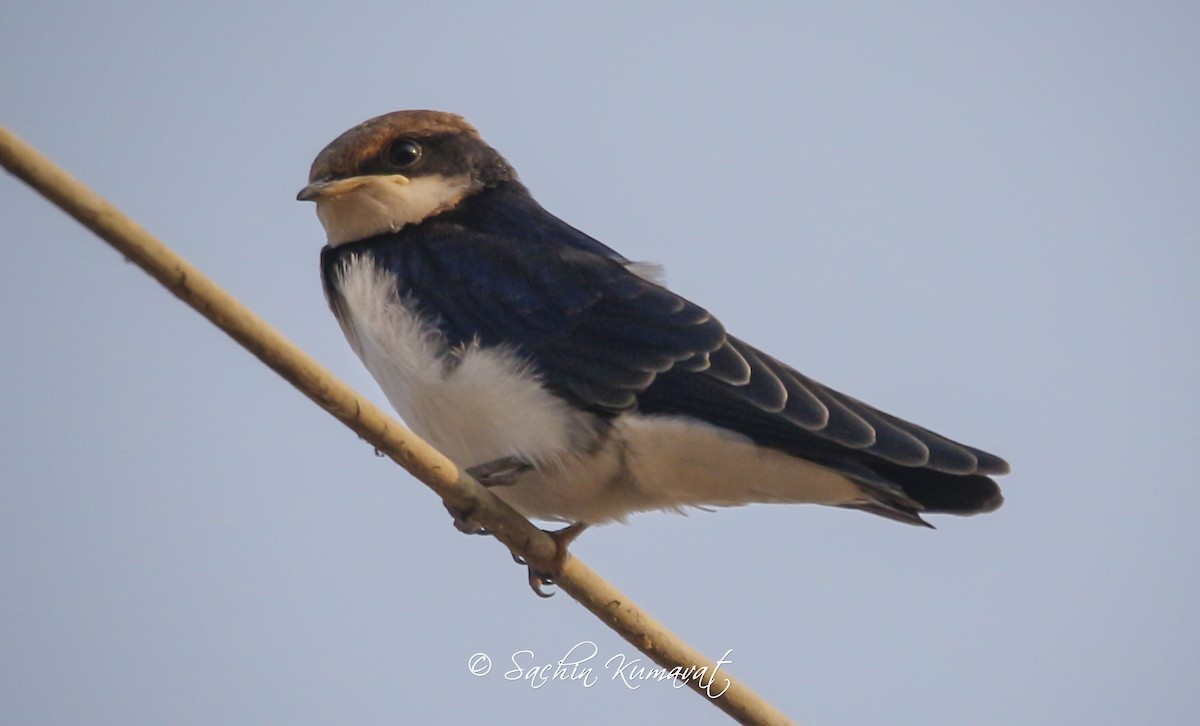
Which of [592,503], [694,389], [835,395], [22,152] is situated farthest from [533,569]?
[22,152]

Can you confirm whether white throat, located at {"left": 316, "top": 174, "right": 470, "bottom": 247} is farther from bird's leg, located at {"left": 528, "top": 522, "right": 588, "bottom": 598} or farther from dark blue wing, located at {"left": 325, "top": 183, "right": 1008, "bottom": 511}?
bird's leg, located at {"left": 528, "top": 522, "right": 588, "bottom": 598}

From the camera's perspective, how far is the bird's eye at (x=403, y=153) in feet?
11.4

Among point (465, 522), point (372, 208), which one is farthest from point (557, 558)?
point (372, 208)

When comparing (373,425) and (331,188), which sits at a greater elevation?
(331,188)

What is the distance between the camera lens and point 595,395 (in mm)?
2979

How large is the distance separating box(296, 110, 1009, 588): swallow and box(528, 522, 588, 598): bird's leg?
14 mm

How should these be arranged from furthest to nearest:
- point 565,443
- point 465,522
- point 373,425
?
point 565,443, point 465,522, point 373,425

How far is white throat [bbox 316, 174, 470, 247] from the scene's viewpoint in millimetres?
3344

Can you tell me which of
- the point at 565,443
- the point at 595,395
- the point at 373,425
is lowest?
the point at 373,425

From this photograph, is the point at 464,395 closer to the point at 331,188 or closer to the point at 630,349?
the point at 630,349

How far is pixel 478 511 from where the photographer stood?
2.58 metres

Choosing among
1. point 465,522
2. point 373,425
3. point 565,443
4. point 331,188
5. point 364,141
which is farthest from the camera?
point 364,141

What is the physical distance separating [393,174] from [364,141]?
104 mm

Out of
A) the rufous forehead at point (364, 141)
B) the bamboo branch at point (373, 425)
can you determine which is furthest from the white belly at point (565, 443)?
the rufous forehead at point (364, 141)
